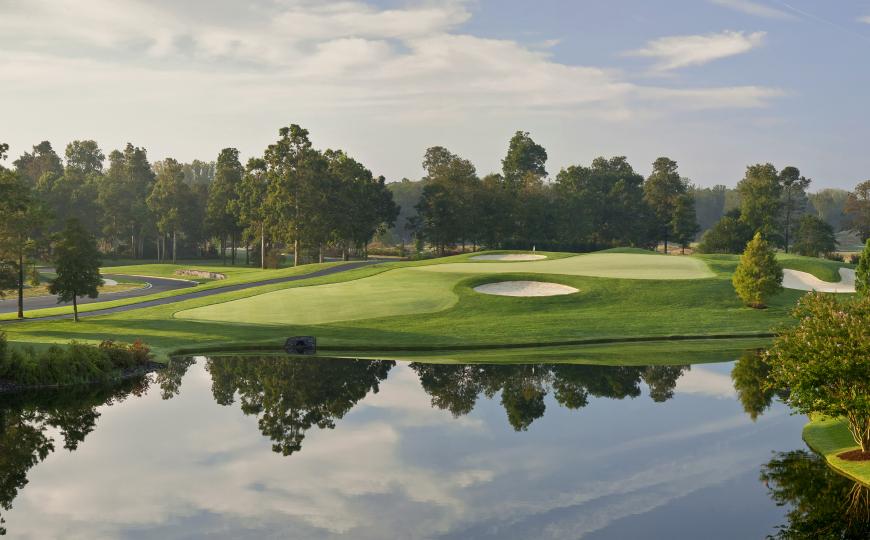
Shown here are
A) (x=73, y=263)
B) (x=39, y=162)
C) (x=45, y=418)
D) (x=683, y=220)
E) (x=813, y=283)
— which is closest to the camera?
(x=45, y=418)

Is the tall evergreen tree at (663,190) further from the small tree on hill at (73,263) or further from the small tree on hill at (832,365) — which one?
the small tree on hill at (832,365)

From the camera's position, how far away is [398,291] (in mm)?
57156

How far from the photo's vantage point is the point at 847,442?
72.7 ft

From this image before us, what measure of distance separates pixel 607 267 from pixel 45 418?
5127cm

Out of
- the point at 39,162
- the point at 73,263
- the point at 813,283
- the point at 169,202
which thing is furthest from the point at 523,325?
the point at 39,162

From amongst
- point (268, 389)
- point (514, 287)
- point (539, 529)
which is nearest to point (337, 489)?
point (539, 529)

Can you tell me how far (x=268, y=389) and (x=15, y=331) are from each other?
2372cm

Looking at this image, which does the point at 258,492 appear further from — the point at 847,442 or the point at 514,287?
the point at 514,287

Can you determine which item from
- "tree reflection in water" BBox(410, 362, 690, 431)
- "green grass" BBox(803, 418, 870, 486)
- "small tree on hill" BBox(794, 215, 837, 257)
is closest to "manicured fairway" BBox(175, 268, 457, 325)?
"tree reflection in water" BBox(410, 362, 690, 431)

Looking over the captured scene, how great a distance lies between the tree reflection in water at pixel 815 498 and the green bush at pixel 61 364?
2669cm

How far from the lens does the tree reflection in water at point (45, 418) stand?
67.0 feet

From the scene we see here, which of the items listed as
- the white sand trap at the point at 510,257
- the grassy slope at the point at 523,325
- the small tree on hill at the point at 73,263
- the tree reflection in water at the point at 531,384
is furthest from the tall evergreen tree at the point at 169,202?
the tree reflection in water at the point at 531,384

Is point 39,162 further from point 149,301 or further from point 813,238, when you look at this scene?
point 813,238

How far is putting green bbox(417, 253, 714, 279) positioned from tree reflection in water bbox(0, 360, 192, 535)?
120 feet
